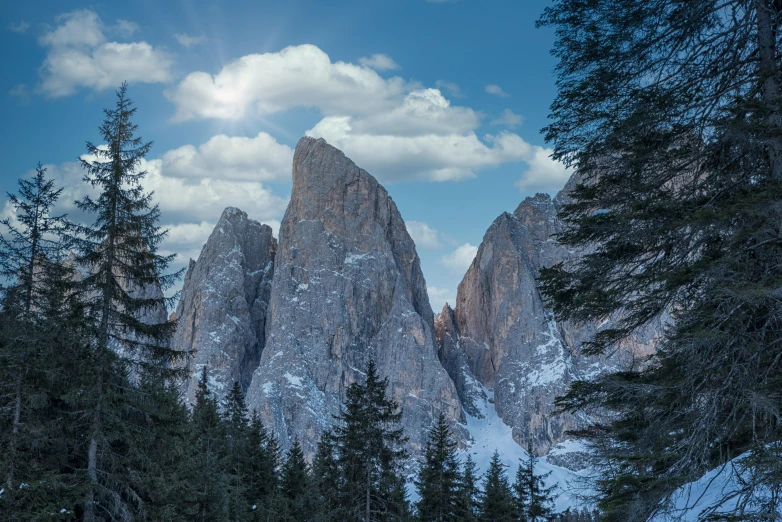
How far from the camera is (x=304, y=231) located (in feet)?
547

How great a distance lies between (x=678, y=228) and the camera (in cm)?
744

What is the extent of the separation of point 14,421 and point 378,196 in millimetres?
163231

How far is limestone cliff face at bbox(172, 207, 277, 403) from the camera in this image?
511 ft

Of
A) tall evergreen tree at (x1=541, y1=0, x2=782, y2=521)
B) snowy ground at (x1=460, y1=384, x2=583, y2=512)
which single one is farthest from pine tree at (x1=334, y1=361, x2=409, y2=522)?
snowy ground at (x1=460, y1=384, x2=583, y2=512)

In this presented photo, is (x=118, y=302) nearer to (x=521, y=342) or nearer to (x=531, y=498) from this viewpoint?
(x=531, y=498)

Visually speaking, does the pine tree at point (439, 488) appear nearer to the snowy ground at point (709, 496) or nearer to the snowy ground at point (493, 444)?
the snowy ground at point (709, 496)

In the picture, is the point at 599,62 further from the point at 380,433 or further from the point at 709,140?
the point at 380,433

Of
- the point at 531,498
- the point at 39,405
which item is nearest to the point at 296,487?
the point at 531,498

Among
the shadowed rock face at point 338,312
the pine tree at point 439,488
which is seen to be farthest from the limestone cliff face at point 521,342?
the pine tree at point 439,488

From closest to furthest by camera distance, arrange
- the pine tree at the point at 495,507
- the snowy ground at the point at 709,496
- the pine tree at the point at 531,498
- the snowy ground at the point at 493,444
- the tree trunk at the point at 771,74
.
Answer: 1. the snowy ground at the point at 709,496
2. the tree trunk at the point at 771,74
3. the pine tree at the point at 495,507
4. the pine tree at the point at 531,498
5. the snowy ground at the point at 493,444

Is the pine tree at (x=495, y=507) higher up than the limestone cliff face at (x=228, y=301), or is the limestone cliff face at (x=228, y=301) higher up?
the limestone cliff face at (x=228, y=301)

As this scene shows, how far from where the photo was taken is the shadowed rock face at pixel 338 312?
147 meters

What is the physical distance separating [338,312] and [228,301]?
30626 millimetres

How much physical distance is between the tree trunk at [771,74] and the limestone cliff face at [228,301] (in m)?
149
